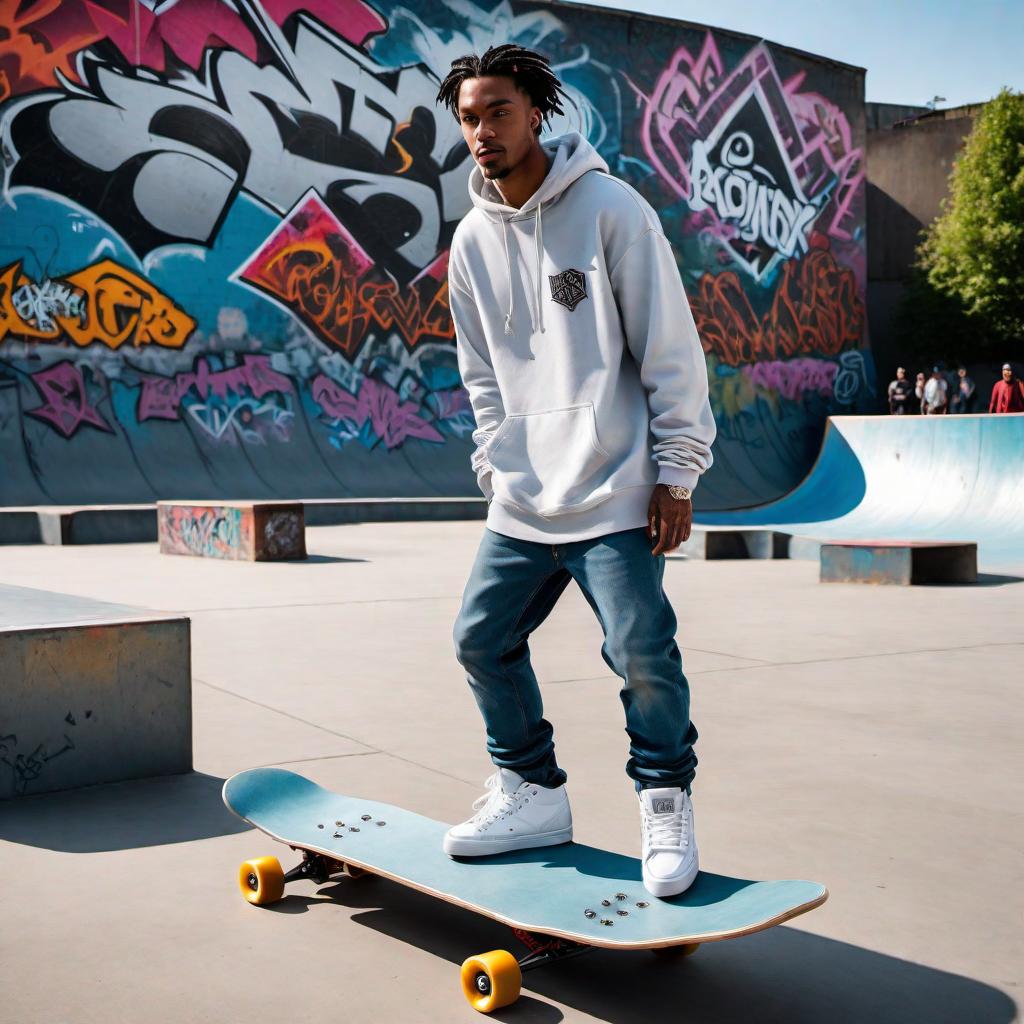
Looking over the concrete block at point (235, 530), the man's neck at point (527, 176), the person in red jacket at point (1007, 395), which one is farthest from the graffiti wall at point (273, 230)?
the man's neck at point (527, 176)

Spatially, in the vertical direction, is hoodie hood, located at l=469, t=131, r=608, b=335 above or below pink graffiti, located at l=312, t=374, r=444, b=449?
above

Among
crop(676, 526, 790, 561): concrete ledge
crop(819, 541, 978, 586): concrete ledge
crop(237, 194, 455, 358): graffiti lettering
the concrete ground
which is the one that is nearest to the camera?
the concrete ground

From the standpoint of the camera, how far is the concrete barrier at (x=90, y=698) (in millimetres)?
3830

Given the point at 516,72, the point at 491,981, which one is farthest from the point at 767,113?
the point at 491,981

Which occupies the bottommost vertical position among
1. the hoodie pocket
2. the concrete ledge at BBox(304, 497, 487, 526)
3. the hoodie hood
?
the concrete ledge at BBox(304, 497, 487, 526)

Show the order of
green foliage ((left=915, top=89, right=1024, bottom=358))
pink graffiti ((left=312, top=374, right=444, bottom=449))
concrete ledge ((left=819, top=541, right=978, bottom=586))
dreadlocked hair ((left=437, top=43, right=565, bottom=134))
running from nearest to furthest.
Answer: dreadlocked hair ((left=437, top=43, right=565, bottom=134)), concrete ledge ((left=819, top=541, right=978, bottom=586)), pink graffiti ((left=312, top=374, right=444, bottom=449)), green foliage ((left=915, top=89, right=1024, bottom=358))

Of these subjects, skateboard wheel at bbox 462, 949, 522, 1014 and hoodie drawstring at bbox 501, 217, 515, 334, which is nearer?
skateboard wheel at bbox 462, 949, 522, 1014

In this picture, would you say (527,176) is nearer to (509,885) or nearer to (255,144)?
(509,885)

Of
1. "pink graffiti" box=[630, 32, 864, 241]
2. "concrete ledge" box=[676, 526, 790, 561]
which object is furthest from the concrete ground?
"pink graffiti" box=[630, 32, 864, 241]

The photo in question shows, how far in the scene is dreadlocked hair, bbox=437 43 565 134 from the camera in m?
2.68

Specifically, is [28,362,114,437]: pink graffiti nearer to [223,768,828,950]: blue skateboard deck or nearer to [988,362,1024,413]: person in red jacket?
[988,362,1024,413]: person in red jacket

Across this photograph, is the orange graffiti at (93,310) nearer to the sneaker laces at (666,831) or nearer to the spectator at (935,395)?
the spectator at (935,395)

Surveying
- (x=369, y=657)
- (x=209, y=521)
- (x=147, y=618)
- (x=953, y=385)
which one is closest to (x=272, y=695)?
(x=369, y=657)

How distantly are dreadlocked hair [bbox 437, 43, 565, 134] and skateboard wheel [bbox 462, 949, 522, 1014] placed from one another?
1.64 meters
